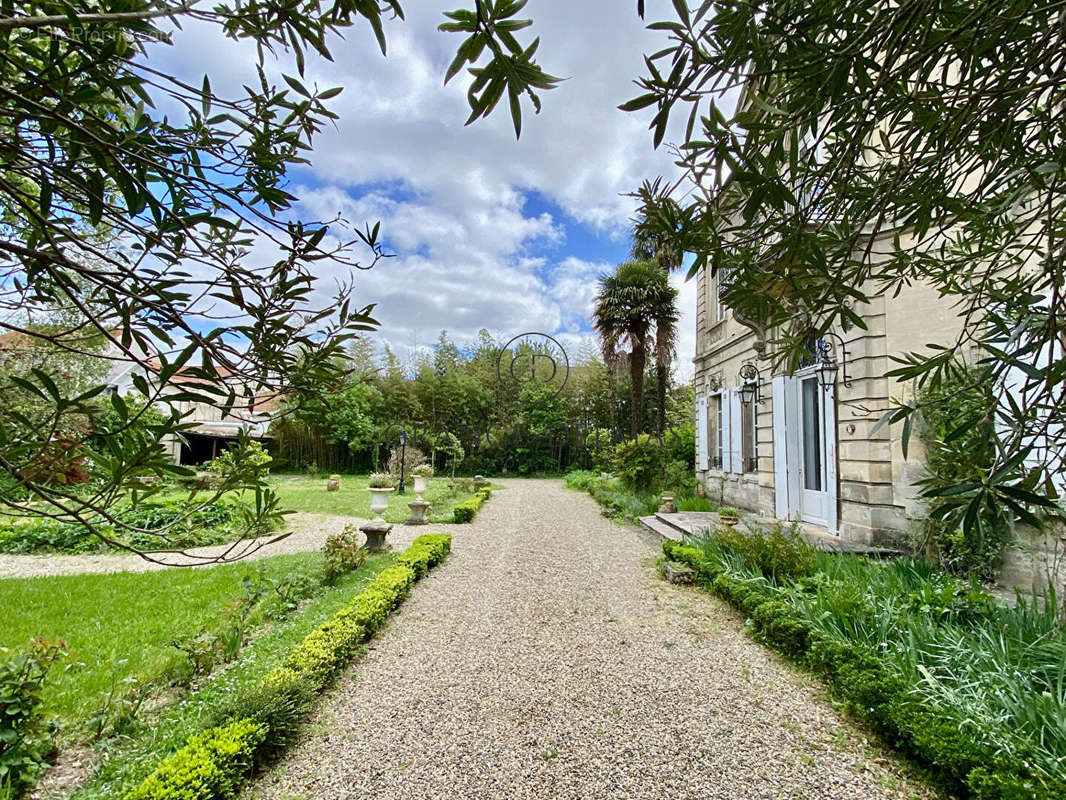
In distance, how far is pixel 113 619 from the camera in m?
4.13

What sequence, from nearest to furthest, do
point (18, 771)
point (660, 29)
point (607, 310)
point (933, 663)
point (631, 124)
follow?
point (660, 29), point (631, 124), point (18, 771), point (933, 663), point (607, 310)

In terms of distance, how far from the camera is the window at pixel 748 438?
27.9 ft

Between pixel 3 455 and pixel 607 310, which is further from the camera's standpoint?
pixel 607 310

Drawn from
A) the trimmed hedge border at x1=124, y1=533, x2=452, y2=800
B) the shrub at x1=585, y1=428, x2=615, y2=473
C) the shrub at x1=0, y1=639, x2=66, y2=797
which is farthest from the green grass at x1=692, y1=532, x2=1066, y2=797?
the shrub at x1=585, y1=428, x2=615, y2=473

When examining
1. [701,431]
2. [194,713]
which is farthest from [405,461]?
[194,713]

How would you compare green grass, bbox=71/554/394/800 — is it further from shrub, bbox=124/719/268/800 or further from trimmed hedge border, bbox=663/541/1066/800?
trimmed hedge border, bbox=663/541/1066/800

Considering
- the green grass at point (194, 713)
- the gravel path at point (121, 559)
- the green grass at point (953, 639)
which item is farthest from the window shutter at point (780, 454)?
the green grass at point (194, 713)

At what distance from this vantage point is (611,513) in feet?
33.9

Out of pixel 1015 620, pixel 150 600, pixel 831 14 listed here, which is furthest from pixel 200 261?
pixel 150 600

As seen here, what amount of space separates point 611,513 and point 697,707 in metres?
7.48

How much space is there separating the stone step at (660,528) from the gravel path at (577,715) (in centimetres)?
254

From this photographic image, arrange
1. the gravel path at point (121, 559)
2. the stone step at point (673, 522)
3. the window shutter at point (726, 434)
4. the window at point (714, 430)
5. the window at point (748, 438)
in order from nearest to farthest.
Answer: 1. the gravel path at point (121, 559)
2. the stone step at point (673, 522)
3. the window at point (748, 438)
4. the window shutter at point (726, 434)
5. the window at point (714, 430)

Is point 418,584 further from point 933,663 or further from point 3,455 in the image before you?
point 3,455

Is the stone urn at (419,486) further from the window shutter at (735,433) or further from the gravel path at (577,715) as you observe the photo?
the gravel path at (577,715)
